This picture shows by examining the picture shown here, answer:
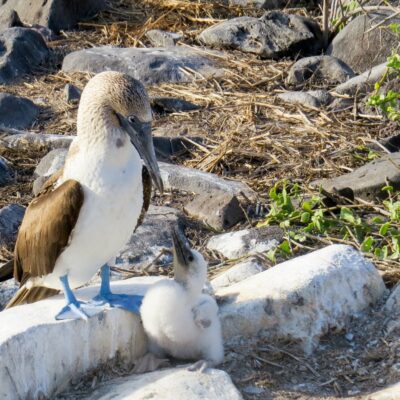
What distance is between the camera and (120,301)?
458 cm

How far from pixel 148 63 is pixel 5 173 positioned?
2.55 m

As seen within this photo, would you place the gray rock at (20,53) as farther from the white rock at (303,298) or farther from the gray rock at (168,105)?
the white rock at (303,298)

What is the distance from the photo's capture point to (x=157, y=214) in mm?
6500

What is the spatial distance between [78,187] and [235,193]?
255 cm

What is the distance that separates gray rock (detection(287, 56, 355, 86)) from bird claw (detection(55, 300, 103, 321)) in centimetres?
515

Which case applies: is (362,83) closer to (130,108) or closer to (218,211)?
(218,211)

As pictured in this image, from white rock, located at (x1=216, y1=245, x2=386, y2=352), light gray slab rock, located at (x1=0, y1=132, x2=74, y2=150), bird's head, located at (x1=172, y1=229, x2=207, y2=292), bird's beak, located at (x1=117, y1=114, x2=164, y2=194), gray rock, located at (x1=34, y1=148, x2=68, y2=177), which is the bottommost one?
light gray slab rock, located at (x1=0, y1=132, x2=74, y2=150)

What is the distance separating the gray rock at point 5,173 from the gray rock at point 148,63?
2191 millimetres

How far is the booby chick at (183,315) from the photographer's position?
436 cm

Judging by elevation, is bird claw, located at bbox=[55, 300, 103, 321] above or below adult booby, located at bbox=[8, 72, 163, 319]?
below

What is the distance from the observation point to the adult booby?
4.36 meters

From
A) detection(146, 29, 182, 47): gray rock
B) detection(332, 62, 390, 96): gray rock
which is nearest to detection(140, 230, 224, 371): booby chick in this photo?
detection(332, 62, 390, 96): gray rock

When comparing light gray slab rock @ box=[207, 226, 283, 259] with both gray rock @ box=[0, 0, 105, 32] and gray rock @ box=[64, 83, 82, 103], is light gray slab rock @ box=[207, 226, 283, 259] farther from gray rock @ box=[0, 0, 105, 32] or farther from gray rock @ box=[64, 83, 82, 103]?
gray rock @ box=[0, 0, 105, 32]

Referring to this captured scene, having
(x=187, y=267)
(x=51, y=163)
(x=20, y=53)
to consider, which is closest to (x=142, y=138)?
(x=187, y=267)
